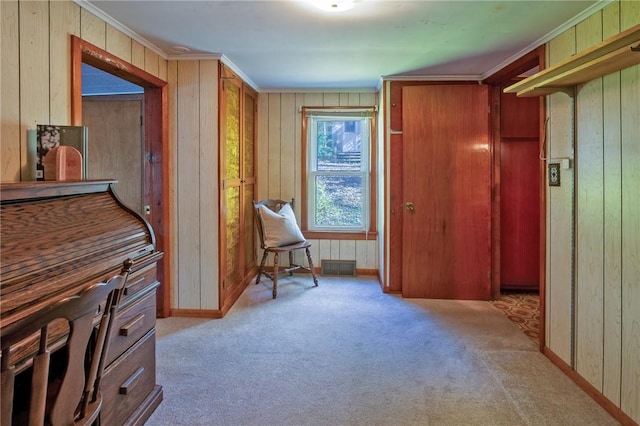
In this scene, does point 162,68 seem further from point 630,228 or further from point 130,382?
point 630,228

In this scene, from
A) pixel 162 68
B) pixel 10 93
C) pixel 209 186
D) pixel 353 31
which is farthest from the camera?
pixel 209 186

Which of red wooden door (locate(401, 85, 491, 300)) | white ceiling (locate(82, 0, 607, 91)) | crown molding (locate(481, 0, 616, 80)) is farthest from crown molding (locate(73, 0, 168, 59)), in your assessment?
crown molding (locate(481, 0, 616, 80))

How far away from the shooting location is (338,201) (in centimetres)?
490

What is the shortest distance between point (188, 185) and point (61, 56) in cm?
141

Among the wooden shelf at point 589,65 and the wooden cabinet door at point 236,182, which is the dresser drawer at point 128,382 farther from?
the wooden shelf at point 589,65

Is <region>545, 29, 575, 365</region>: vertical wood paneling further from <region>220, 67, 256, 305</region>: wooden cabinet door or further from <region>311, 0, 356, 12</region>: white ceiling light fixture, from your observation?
<region>220, 67, 256, 305</region>: wooden cabinet door

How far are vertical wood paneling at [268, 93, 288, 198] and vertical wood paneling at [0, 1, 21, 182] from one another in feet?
10.3

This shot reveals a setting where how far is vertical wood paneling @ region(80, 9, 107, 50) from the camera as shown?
2.27 metres

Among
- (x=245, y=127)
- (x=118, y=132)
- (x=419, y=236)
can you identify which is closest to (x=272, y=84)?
(x=245, y=127)

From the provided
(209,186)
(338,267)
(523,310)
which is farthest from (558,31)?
(338,267)

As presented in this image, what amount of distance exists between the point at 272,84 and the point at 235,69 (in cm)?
83

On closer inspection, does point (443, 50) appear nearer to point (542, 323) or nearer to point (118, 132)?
point (542, 323)

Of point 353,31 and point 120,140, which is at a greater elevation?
point 353,31

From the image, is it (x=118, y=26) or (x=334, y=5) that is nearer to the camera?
(x=334, y=5)
